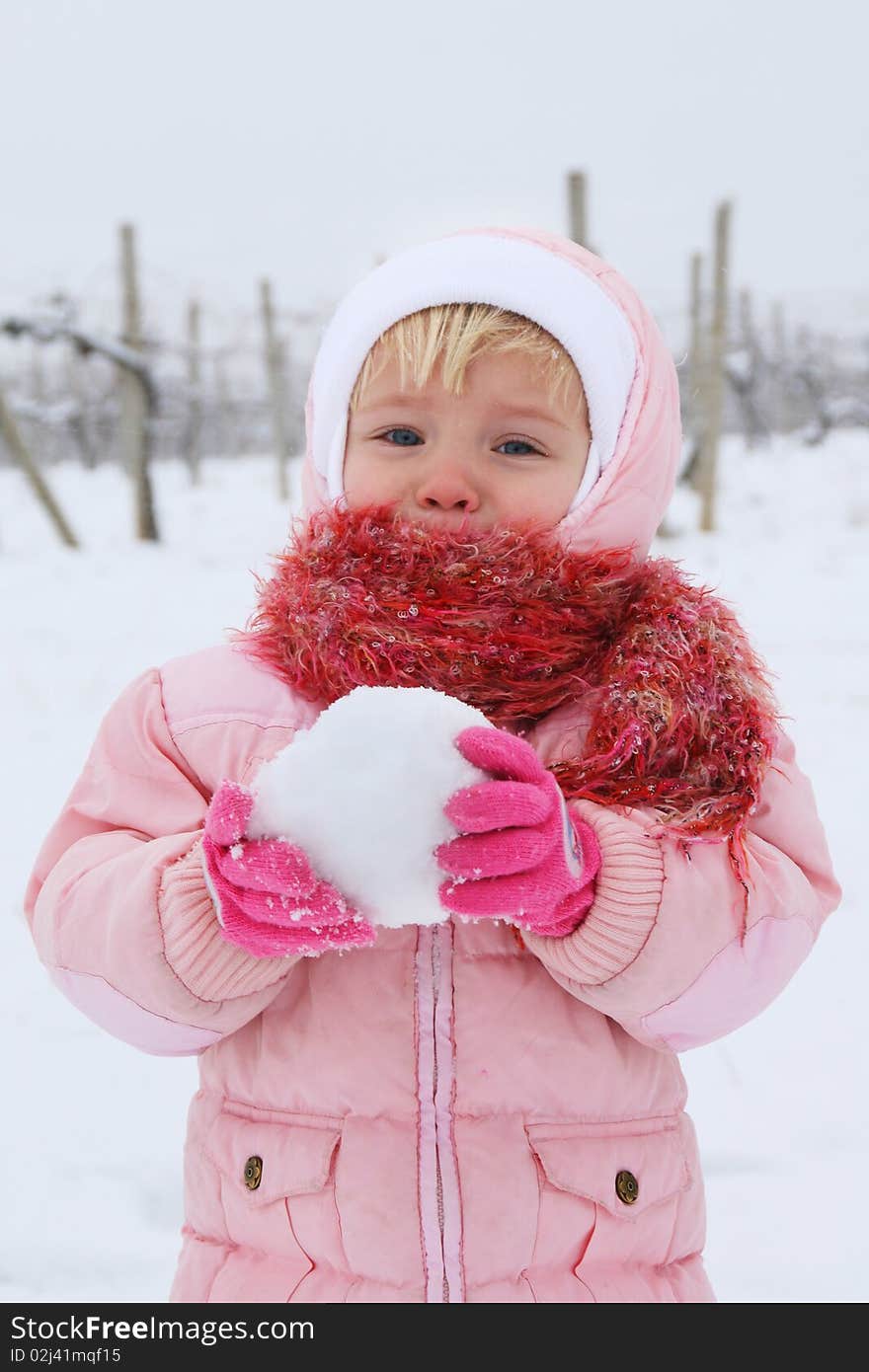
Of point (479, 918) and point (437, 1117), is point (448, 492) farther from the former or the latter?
point (437, 1117)

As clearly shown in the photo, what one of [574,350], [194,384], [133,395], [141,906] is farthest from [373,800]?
[194,384]

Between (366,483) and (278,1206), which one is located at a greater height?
(366,483)

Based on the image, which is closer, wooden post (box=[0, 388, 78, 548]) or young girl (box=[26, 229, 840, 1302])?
young girl (box=[26, 229, 840, 1302])

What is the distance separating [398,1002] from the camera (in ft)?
3.56

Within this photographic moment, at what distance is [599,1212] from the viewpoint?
108 cm

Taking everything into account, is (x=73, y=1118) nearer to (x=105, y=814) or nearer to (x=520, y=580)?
(x=105, y=814)

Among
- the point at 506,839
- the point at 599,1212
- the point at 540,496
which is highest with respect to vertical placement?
the point at 540,496

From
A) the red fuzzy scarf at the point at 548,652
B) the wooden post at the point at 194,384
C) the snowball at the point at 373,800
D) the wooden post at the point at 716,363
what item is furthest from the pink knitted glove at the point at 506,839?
the wooden post at the point at 194,384

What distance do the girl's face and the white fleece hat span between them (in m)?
0.03

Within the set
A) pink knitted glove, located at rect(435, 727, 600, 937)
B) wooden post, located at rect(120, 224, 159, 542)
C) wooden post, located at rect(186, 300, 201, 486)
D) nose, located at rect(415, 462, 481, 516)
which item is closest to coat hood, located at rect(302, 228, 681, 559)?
nose, located at rect(415, 462, 481, 516)

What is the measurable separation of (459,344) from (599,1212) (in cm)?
94

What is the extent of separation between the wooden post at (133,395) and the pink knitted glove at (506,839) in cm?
1058

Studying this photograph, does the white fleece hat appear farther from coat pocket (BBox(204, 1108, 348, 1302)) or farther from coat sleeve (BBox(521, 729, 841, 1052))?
coat pocket (BBox(204, 1108, 348, 1302))

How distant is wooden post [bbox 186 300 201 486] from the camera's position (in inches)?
655
